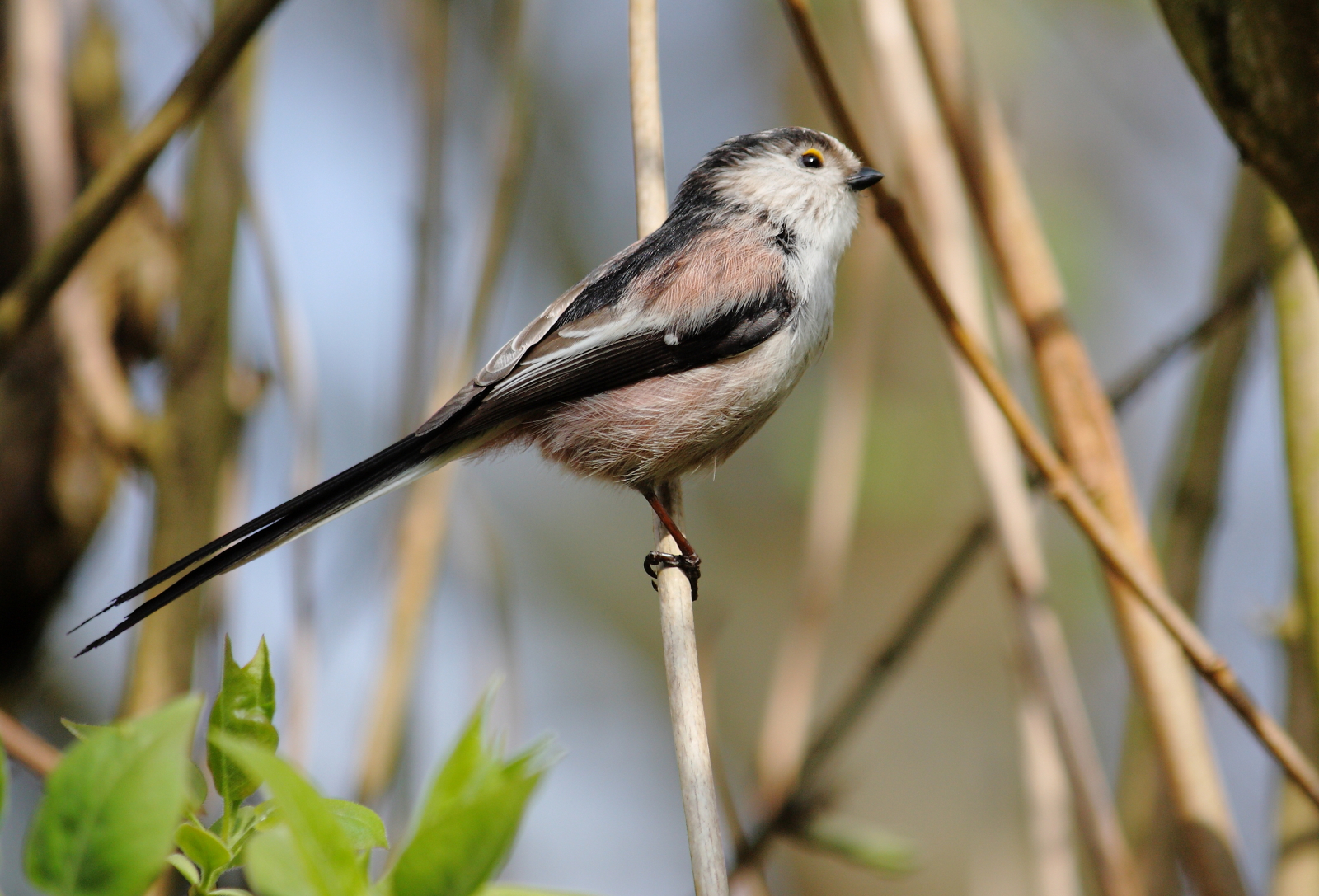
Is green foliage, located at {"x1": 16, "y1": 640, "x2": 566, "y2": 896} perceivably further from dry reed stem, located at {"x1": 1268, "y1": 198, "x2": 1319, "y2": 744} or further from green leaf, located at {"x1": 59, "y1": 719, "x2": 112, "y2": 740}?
dry reed stem, located at {"x1": 1268, "y1": 198, "x2": 1319, "y2": 744}

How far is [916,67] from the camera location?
204 centimetres

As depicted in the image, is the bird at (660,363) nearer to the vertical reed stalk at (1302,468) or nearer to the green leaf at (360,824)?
the vertical reed stalk at (1302,468)

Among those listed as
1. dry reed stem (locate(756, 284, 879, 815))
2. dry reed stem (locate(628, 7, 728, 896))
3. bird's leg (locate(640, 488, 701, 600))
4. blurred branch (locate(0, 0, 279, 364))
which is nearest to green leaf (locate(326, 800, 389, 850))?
dry reed stem (locate(628, 7, 728, 896))

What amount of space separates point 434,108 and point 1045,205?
4001 mm

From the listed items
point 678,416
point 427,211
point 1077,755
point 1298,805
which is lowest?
point 1298,805

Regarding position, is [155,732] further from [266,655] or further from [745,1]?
[745,1]

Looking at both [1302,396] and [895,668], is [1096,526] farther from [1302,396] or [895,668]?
[895,668]

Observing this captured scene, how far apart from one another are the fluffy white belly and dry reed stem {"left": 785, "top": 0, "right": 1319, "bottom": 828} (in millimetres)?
478

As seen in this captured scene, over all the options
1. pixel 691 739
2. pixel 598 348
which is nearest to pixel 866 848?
pixel 691 739

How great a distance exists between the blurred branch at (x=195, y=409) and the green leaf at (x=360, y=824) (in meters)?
1.24

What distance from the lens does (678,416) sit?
2.19 metres

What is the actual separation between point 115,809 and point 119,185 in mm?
1379

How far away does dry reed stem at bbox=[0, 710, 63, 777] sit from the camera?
4.75ft

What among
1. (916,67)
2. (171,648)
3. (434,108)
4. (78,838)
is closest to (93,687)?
(171,648)
